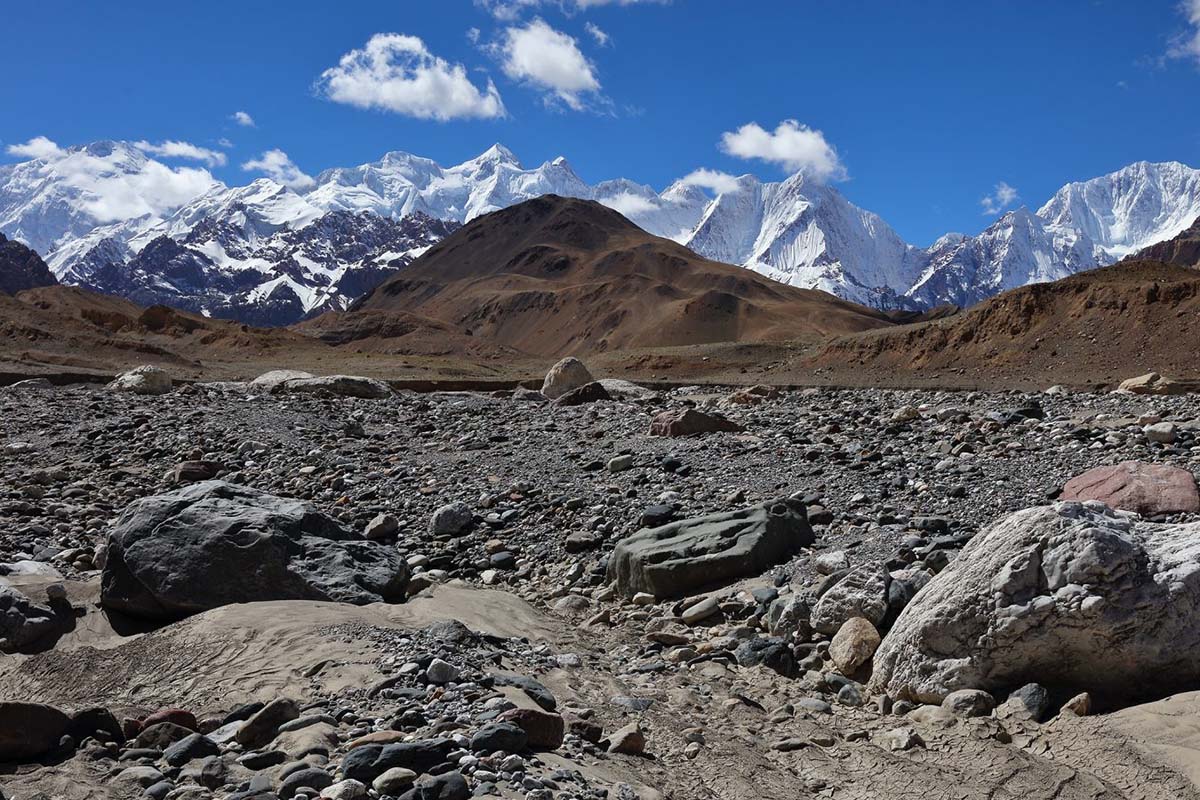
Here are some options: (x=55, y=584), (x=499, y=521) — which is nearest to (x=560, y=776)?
(x=55, y=584)

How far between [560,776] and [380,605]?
357cm

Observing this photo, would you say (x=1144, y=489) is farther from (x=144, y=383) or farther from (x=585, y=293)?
(x=585, y=293)

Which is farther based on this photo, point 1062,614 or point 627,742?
point 1062,614

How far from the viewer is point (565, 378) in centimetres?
2931

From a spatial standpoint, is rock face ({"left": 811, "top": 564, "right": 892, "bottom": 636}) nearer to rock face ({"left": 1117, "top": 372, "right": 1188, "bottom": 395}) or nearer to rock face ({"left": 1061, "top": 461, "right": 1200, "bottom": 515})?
rock face ({"left": 1061, "top": 461, "right": 1200, "bottom": 515})

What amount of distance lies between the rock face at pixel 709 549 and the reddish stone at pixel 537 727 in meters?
3.67

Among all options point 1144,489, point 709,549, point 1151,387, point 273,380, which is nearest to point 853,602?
point 709,549

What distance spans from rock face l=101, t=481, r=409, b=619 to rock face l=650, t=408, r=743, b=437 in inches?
293

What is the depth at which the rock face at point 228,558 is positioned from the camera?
759 cm

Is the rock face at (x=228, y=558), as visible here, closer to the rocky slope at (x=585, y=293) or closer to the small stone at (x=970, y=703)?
the small stone at (x=970, y=703)

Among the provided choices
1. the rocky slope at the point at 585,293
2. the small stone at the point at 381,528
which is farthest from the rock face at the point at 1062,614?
the rocky slope at the point at 585,293

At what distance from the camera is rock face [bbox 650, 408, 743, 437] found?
50.4 ft

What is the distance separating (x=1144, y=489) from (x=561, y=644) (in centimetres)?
508

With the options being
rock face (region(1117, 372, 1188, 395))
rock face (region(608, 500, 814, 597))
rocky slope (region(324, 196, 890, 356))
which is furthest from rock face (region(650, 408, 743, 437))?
rocky slope (region(324, 196, 890, 356))
